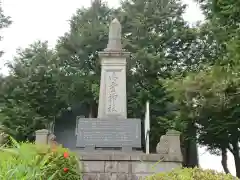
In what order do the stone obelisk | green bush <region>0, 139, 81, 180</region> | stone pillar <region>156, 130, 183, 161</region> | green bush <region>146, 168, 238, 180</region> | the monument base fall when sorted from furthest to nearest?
the stone obelisk < stone pillar <region>156, 130, 183, 161</region> < the monument base < green bush <region>146, 168, 238, 180</region> < green bush <region>0, 139, 81, 180</region>

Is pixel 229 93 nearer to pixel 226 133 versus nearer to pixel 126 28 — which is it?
pixel 226 133

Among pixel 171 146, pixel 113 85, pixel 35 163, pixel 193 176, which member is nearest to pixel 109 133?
pixel 171 146

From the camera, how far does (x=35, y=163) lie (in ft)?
12.3

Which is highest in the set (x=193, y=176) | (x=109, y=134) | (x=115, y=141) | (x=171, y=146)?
(x=109, y=134)

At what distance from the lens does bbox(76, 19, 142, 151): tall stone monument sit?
8.17 meters

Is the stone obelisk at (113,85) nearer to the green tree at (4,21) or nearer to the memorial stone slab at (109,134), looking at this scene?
the memorial stone slab at (109,134)

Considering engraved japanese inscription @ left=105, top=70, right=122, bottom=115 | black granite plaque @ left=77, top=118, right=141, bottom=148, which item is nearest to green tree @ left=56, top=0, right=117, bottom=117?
engraved japanese inscription @ left=105, top=70, right=122, bottom=115

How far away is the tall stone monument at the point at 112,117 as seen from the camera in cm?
817

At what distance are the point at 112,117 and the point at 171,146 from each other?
7.16 feet

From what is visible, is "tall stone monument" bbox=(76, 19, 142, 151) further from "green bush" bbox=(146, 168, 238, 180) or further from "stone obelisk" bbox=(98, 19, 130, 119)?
"green bush" bbox=(146, 168, 238, 180)

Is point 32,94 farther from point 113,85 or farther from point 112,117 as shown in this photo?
point 112,117

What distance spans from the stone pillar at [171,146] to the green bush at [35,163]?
11.7 feet

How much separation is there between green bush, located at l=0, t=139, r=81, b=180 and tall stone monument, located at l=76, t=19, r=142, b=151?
3.55 meters

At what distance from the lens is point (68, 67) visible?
62.1 feet
